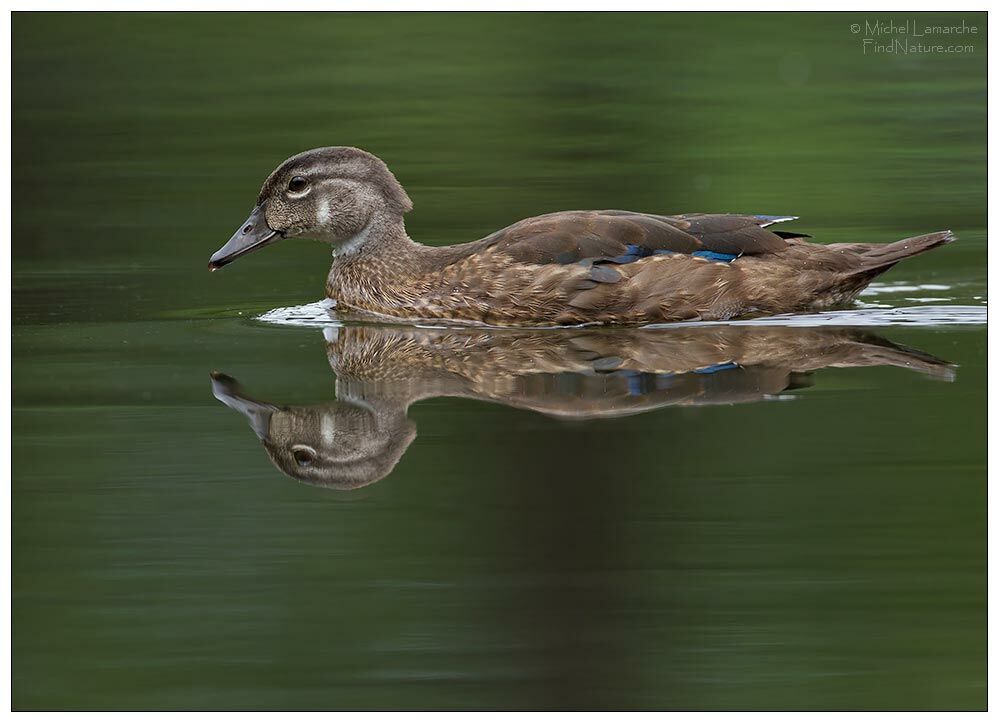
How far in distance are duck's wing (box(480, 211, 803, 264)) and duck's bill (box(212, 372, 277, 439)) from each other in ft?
8.27

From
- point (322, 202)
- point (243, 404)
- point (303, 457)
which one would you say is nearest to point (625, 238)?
point (322, 202)

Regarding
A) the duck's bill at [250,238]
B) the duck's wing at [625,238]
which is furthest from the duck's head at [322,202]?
the duck's wing at [625,238]

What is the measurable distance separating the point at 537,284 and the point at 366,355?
141 centimetres

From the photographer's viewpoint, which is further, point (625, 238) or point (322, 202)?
point (322, 202)

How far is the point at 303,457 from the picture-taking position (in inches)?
326

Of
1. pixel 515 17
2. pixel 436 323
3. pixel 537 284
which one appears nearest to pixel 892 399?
pixel 537 284

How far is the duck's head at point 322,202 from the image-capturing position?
1216cm

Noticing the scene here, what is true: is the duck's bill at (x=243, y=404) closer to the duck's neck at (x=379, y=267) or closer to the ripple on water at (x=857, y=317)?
the ripple on water at (x=857, y=317)

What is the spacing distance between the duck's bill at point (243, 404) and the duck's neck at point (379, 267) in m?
2.27

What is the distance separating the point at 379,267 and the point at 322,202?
2.29ft

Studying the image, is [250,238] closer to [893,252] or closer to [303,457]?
[303,457]

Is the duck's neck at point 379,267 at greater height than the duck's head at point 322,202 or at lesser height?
lesser

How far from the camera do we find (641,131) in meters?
16.7

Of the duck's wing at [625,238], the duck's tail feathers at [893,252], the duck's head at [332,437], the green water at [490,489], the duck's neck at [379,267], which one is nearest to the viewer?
the green water at [490,489]
